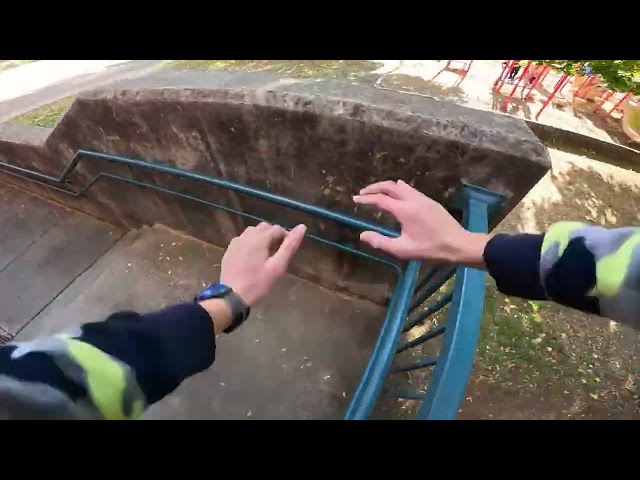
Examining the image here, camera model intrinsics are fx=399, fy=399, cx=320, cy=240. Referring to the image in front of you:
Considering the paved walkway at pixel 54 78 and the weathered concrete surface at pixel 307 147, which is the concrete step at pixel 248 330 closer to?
the weathered concrete surface at pixel 307 147

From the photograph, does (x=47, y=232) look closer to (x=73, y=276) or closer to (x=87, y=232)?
(x=87, y=232)

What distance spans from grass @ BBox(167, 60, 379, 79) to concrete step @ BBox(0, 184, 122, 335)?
14.3 ft

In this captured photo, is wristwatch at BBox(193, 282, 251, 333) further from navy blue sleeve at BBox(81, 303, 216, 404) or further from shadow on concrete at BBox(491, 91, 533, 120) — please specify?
shadow on concrete at BBox(491, 91, 533, 120)

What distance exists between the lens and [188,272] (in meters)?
3.03

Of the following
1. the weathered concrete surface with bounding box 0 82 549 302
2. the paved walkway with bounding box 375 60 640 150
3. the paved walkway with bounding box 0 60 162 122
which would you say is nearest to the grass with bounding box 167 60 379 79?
the paved walkway with bounding box 375 60 640 150

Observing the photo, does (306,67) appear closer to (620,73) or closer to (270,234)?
(620,73)

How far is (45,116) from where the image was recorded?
19.7 ft

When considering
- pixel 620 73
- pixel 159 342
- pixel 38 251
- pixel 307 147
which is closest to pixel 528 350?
pixel 307 147

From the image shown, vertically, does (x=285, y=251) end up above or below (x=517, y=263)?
below

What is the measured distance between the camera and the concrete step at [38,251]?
3395 mm

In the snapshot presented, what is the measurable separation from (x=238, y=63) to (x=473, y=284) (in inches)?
322

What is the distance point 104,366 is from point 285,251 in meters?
0.79

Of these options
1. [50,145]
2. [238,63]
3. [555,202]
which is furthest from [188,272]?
[238,63]

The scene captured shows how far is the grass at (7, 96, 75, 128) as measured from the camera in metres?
5.71
